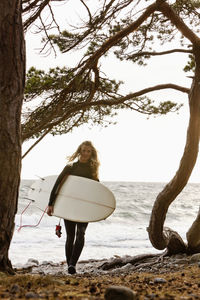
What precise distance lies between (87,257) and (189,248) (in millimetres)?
3401

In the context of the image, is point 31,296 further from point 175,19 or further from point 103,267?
point 175,19

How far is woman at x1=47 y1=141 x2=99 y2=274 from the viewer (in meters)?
4.32

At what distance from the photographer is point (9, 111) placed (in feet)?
10.4

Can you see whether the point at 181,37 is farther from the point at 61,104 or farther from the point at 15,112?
the point at 15,112

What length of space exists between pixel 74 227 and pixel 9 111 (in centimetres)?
204

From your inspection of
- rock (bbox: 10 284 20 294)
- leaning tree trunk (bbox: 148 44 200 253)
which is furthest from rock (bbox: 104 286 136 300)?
leaning tree trunk (bbox: 148 44 200 253)

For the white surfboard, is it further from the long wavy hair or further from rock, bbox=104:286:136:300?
rock, bbox=104:286:136:300

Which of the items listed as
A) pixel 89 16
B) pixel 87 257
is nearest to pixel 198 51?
pixel 89 16

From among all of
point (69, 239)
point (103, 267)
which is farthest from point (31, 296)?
point (103, 267)

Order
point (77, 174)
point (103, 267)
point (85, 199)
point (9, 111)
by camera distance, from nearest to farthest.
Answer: point (9, 111) < point (77, 174) < point (85, 199) < point (103, 267)

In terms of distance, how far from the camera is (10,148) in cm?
314

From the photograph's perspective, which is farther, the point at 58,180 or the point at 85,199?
the point at 85,199

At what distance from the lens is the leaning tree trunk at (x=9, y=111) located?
3084 mm


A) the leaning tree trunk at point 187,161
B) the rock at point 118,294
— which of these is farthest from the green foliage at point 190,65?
the rock at point 118,294
